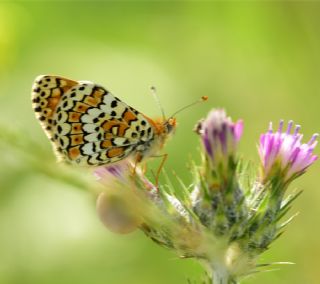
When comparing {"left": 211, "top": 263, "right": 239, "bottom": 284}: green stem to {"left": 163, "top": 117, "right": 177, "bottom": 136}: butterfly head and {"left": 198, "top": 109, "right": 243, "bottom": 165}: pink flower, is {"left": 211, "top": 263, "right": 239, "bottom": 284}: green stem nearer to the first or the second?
{"left": 198, "top": 109, "right": 243, "bottom": 165}: pink flower

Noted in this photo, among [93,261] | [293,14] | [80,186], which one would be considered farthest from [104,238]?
[80,186]

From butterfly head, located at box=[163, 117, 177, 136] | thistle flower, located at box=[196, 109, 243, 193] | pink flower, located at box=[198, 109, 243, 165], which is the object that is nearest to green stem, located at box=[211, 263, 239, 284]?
thistle flower, located at box=[196, 109, 243, 193]

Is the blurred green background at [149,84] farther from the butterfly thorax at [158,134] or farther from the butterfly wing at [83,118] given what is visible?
the butterfly thorax at [158,134]

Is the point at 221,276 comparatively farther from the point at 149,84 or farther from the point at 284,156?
the point at 149,84

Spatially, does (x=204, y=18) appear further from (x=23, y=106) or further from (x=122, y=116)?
(x=122, y=116)

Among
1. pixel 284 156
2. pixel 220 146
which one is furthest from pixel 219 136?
pixel 284 156

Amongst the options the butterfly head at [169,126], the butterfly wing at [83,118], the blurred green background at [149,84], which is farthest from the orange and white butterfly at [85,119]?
the blurred green background at [149,84]
